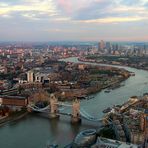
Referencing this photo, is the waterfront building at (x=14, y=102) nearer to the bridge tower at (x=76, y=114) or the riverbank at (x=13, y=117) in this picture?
the riverbank at (x=13, y=117)

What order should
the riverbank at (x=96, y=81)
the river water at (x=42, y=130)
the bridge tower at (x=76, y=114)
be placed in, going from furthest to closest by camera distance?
1. the riverbank at (x=96, y=81)
2. the bridge tower at (x=76, y=114)
3. the river water at (x=42, y=130)

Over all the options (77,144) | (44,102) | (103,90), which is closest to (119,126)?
(77,144)

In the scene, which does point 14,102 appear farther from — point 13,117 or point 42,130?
point 42,130

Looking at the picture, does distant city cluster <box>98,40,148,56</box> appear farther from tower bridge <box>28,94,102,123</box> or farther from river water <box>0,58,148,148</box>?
tower bridge <box>28,94,102,123</box>

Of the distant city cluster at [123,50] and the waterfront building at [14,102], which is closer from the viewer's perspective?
the waterfront building at [14,102]

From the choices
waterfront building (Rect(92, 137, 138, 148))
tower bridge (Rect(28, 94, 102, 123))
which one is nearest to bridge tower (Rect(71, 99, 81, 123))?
tower bridge (Rect(28, 94, 102, 123))

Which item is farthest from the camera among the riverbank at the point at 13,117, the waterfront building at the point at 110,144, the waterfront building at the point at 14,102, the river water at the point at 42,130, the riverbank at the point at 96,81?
the riverbank at the point at 96,81

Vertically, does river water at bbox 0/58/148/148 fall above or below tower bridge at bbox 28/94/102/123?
below

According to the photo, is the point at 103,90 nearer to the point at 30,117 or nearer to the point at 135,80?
the point at 135,80

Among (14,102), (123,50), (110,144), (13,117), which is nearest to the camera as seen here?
(110,144)

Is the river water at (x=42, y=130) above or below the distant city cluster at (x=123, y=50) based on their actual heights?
below

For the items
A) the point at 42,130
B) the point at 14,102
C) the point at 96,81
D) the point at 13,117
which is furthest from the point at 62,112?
the point at 96,81

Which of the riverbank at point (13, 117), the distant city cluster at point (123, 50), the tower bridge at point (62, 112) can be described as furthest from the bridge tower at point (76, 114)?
the distant city cluster at point (123, 50)
